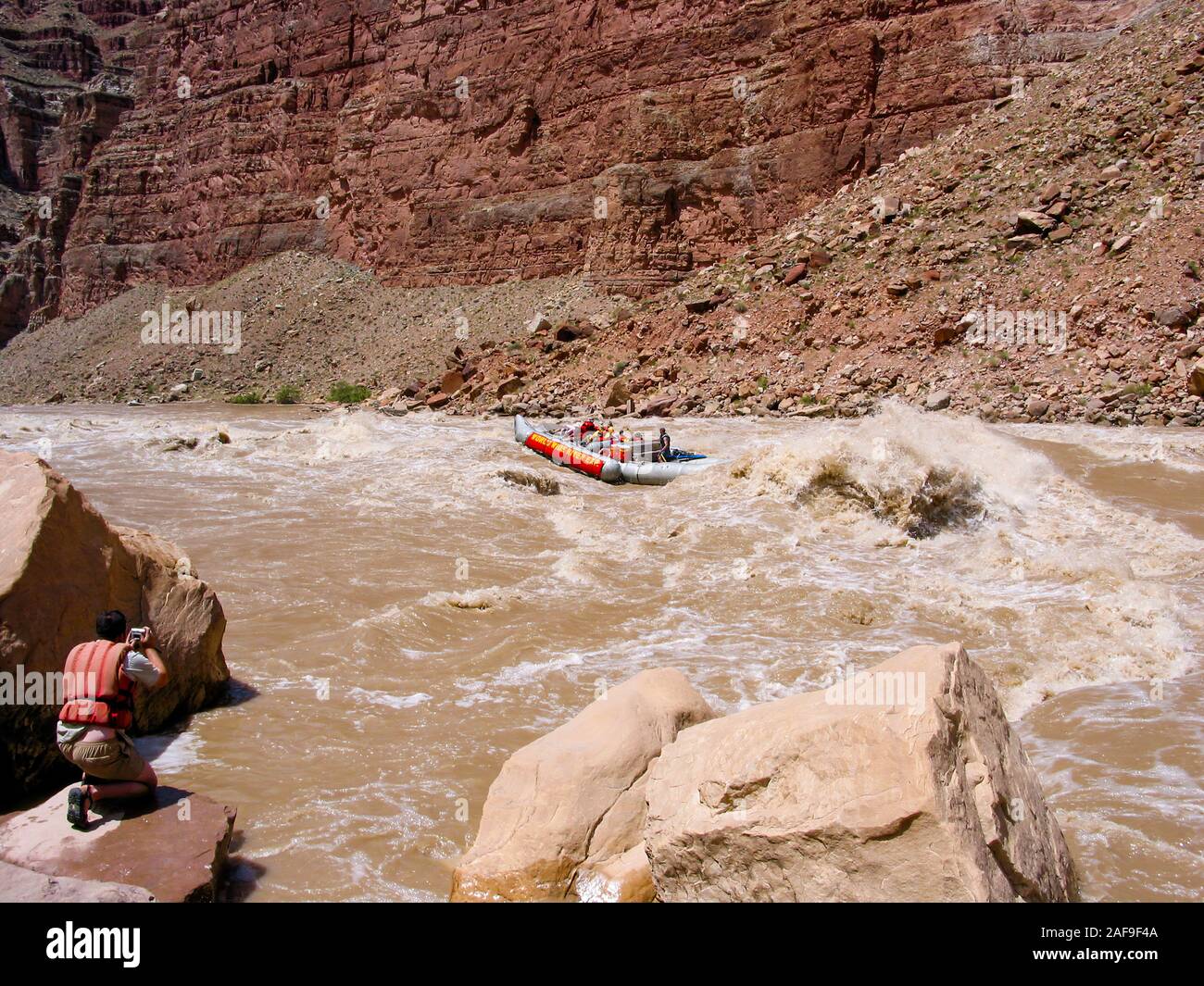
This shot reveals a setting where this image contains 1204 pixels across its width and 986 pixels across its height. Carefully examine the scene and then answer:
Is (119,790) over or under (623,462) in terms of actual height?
under

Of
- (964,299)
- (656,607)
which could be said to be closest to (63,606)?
(656,607)

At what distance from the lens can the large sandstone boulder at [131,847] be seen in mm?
3279

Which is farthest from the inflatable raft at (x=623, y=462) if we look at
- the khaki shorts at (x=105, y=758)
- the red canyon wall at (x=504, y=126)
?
the red canyon wall at (x=504, y=126)

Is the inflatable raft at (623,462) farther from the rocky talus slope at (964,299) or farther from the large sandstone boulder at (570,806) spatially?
the large sandstone boulder at (570,806)

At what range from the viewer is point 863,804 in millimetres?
2816

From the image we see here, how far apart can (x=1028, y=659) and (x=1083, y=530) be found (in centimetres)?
429

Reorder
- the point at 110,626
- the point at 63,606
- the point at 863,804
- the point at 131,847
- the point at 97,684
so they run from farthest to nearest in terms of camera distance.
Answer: the point at 63,606
the point at 110,626
the point at 97,684
the point at 131,847
the point at 863,804

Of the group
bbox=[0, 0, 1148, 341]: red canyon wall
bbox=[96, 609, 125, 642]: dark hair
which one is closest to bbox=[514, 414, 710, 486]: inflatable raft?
bbox=[96, 609, 125, 642]: dark hair

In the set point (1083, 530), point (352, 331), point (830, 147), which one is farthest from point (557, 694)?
point (352, 331)

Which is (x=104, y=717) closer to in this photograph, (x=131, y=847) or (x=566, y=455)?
(x=131, y=847)

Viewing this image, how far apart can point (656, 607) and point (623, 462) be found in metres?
6.67
